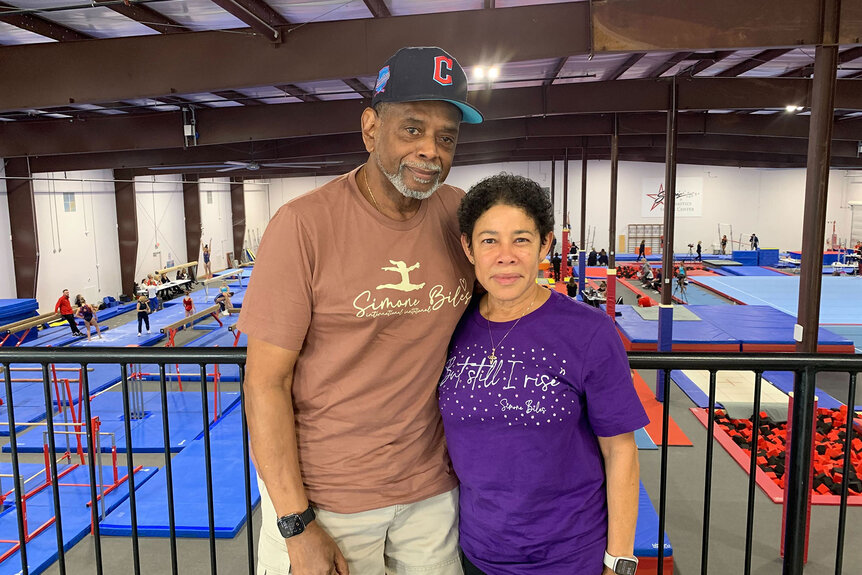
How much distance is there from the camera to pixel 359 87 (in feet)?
39.2

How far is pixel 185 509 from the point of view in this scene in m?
7.21

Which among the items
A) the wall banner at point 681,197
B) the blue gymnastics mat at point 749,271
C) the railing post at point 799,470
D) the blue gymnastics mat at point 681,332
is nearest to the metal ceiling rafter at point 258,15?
the railing post at point 799,470

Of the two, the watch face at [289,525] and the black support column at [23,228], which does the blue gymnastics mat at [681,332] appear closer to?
the watch face at [289,525]

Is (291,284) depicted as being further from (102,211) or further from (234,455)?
(102,211)

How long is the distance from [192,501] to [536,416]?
6920 mm

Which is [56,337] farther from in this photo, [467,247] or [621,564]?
[621,564]

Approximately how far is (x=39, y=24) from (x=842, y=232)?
3638 centimetres

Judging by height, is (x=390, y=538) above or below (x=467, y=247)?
below

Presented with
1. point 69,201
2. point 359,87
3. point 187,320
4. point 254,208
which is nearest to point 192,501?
point 359,87

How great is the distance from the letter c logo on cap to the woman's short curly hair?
28 cm

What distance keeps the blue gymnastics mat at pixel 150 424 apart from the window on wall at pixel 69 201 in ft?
31.4

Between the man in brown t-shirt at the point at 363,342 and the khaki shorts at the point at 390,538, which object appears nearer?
the man in brown t-shirt at the point at 363,342

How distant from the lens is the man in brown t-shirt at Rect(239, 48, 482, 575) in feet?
5.25

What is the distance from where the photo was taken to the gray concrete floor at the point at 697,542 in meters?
6.61
